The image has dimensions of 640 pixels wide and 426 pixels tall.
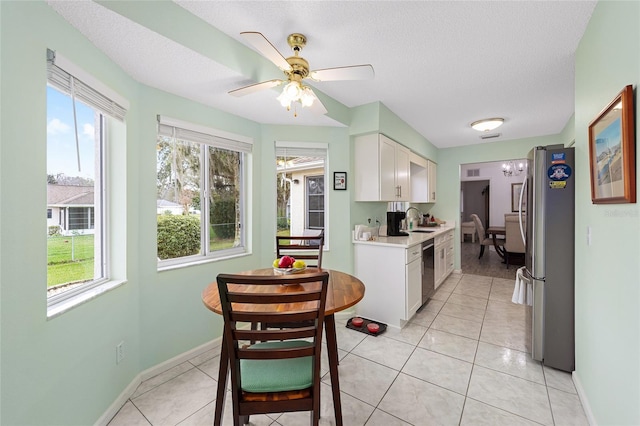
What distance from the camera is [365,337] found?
2.63 metres

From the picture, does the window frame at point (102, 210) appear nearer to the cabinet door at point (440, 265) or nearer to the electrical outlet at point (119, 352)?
the electrical outlet at point (119, 352)

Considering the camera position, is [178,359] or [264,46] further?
[178,359]

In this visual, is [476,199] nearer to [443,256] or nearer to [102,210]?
[443,256]

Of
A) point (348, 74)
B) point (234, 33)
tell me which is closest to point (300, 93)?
point (348, 74)

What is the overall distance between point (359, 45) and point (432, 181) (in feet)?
12.1

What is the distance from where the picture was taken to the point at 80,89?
144cm

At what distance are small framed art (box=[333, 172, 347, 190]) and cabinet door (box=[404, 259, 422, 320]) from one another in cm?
119

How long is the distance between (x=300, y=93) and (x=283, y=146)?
136cm

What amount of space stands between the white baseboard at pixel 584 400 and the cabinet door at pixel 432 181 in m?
3.38

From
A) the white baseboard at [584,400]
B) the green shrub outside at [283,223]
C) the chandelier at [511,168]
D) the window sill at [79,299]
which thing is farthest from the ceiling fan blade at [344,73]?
the chandelier at [511,168]

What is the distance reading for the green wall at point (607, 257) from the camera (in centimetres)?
109

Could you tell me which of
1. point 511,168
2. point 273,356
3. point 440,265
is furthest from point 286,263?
point 511,168

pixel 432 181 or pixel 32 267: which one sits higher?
pixel 432 181

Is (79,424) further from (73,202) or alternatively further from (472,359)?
(472,359)
